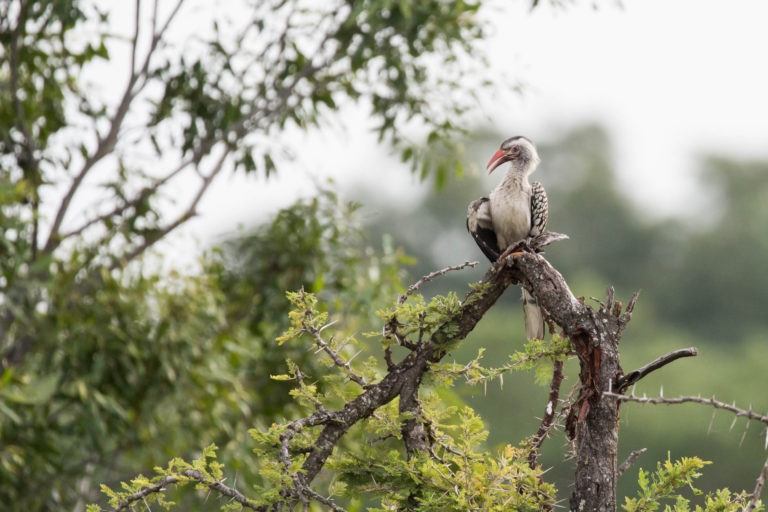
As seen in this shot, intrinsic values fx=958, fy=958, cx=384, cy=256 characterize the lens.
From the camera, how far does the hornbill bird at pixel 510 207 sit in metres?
3.54

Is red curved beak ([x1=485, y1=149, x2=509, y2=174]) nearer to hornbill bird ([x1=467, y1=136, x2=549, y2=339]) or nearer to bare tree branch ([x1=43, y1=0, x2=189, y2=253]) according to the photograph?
hornbill bird ([x1=467, y1=136, x2=549, y2=339])

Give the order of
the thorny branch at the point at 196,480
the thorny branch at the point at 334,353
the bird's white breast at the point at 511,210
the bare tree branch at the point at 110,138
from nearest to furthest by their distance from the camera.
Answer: the thorny branch at the point at 196,480
the thorny branch at the point at 334,353
the bird's white breast at the point at 511,210
the bare tree branch at the point at 110,138

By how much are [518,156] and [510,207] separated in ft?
0.94

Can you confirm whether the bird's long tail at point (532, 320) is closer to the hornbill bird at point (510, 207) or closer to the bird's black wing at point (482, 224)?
the hornbill bird at point (510, 207)

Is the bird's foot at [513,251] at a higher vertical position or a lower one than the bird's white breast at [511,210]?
lower

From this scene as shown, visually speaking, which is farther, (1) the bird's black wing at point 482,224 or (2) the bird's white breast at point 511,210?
(1) the bird's black wing at point 482,224

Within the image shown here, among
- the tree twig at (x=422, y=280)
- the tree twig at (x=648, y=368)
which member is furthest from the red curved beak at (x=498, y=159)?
the tree twig at (x=648, y=368)

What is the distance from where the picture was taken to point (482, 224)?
3.69 metres

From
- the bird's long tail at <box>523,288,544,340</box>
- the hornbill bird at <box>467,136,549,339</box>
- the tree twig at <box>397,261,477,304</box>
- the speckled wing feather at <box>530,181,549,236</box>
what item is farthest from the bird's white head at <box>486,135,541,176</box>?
the tree twig at <box>397,261,477,304</box>

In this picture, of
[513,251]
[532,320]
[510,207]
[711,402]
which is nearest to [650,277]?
[510,207]

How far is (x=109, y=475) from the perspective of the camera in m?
5.55

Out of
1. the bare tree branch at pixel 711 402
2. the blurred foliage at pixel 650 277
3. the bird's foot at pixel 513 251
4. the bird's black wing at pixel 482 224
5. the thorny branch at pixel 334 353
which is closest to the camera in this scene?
the bare tree branch at pixel 711 402

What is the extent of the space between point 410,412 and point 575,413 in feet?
1.23

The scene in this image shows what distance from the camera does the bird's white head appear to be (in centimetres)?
372
